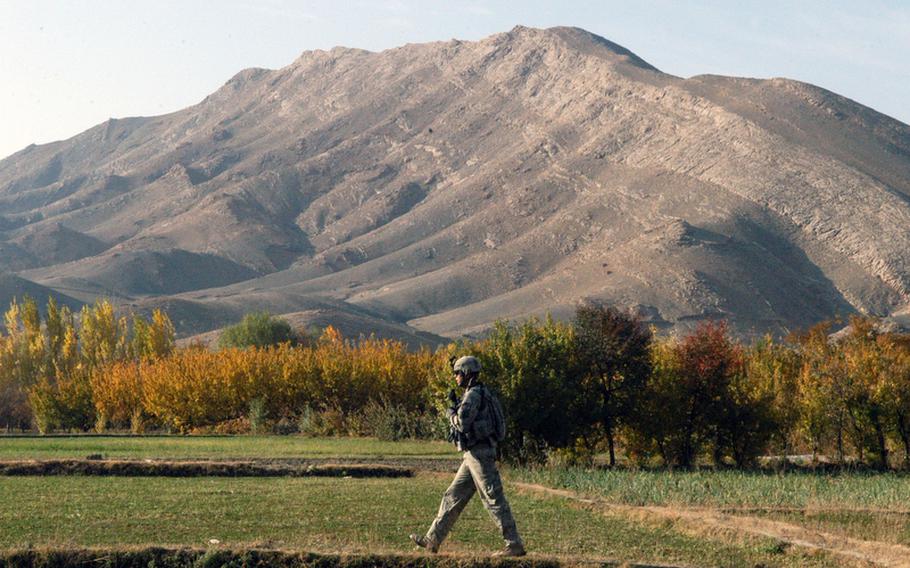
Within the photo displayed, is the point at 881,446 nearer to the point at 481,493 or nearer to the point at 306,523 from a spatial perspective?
the point at 306,523

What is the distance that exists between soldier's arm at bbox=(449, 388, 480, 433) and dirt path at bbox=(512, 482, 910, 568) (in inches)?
242

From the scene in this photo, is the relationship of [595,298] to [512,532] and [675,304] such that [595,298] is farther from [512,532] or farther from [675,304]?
[512,532]

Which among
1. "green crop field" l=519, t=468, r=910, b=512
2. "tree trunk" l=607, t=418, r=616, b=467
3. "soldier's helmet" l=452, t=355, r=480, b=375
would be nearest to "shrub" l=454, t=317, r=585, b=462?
"tree trunk" l=607, t=418, r=616, b=467

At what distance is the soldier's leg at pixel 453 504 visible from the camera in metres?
15.9

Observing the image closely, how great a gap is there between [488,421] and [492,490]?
867mm

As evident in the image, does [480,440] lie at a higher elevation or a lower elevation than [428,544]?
higher

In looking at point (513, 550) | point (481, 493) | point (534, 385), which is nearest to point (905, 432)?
point (534, 385)

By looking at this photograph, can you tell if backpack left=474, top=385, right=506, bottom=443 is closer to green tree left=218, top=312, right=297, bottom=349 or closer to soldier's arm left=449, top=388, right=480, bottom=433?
soldier's arm left=449, top=388, right=480, bottom=433

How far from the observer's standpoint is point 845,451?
157 feet

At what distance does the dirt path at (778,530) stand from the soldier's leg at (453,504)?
5.75 m

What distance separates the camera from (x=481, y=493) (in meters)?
15.8

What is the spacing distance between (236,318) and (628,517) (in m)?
143

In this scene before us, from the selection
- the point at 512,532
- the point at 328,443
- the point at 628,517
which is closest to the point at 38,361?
the point at 328,443

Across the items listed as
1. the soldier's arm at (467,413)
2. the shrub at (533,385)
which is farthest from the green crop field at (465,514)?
the shrub at (533,385)
